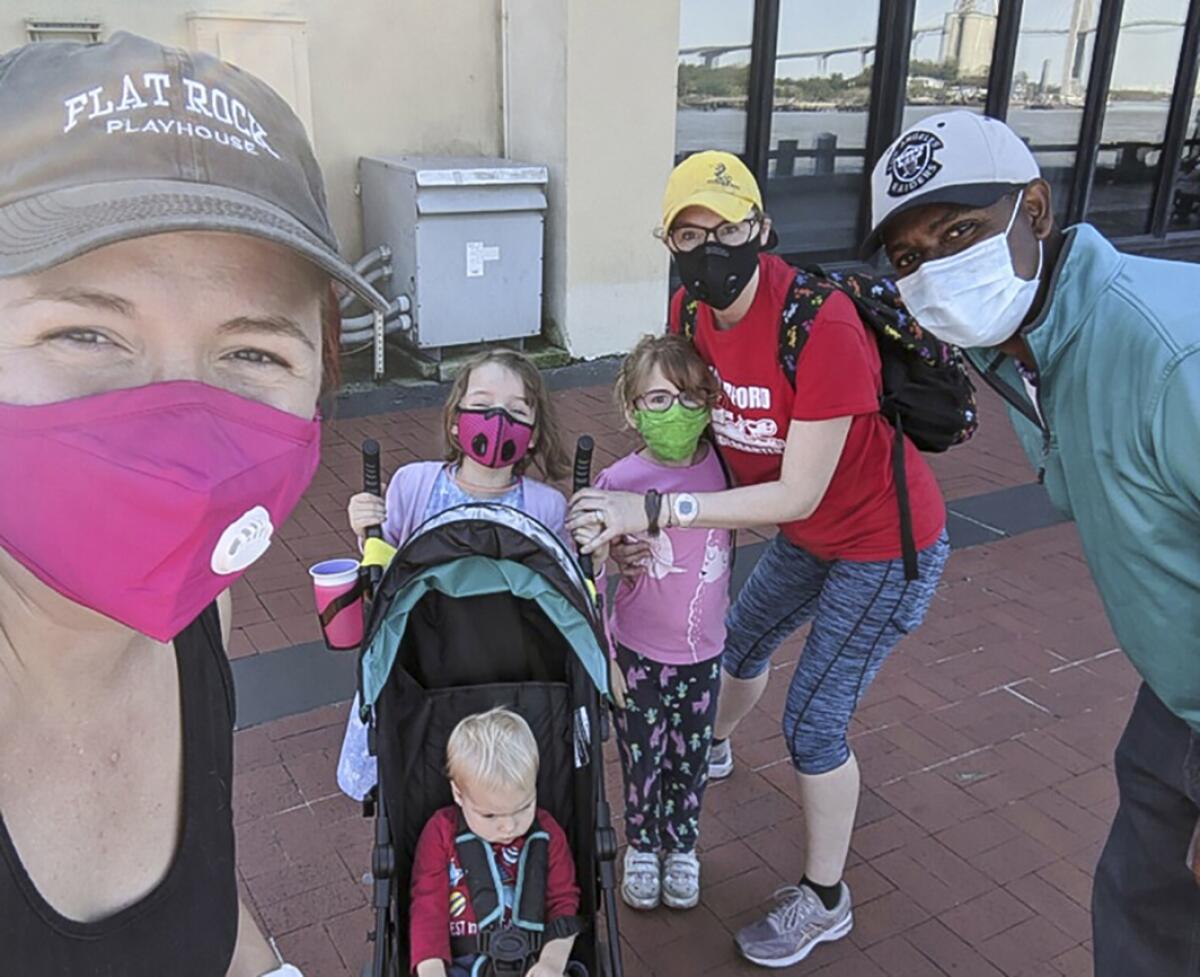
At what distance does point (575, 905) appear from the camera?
2281 mm

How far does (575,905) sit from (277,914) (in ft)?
3.38

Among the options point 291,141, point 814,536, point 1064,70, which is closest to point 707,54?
point 1064,70

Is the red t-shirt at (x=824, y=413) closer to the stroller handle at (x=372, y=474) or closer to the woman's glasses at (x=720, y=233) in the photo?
the woman's glasses at (x=720, y=233)

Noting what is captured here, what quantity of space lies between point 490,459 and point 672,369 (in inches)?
20.2

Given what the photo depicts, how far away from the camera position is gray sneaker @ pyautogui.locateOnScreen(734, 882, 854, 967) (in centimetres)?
273

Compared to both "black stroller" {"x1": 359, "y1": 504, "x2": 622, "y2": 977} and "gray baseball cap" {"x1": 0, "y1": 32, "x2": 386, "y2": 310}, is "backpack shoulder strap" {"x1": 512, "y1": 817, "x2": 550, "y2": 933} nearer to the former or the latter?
"black stroller" {"x1": 359, "y1": 504, "x2": 622, "y2": 977}

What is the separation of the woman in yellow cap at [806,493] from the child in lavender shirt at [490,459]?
0.28 m

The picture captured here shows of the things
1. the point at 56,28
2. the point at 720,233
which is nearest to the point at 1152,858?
the point at 720,233

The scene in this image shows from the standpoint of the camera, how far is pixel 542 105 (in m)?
7.21

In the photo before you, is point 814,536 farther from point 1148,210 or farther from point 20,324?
point 1148,210

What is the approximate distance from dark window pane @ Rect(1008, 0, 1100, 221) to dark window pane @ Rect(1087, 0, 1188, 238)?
0.46 metres

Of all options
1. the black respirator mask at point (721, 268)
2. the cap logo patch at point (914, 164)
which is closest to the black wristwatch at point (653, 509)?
the black respirator mask at point (721, 268)

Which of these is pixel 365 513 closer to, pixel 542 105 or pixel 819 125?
pixel 542 105

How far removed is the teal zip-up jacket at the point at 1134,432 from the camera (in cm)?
168
